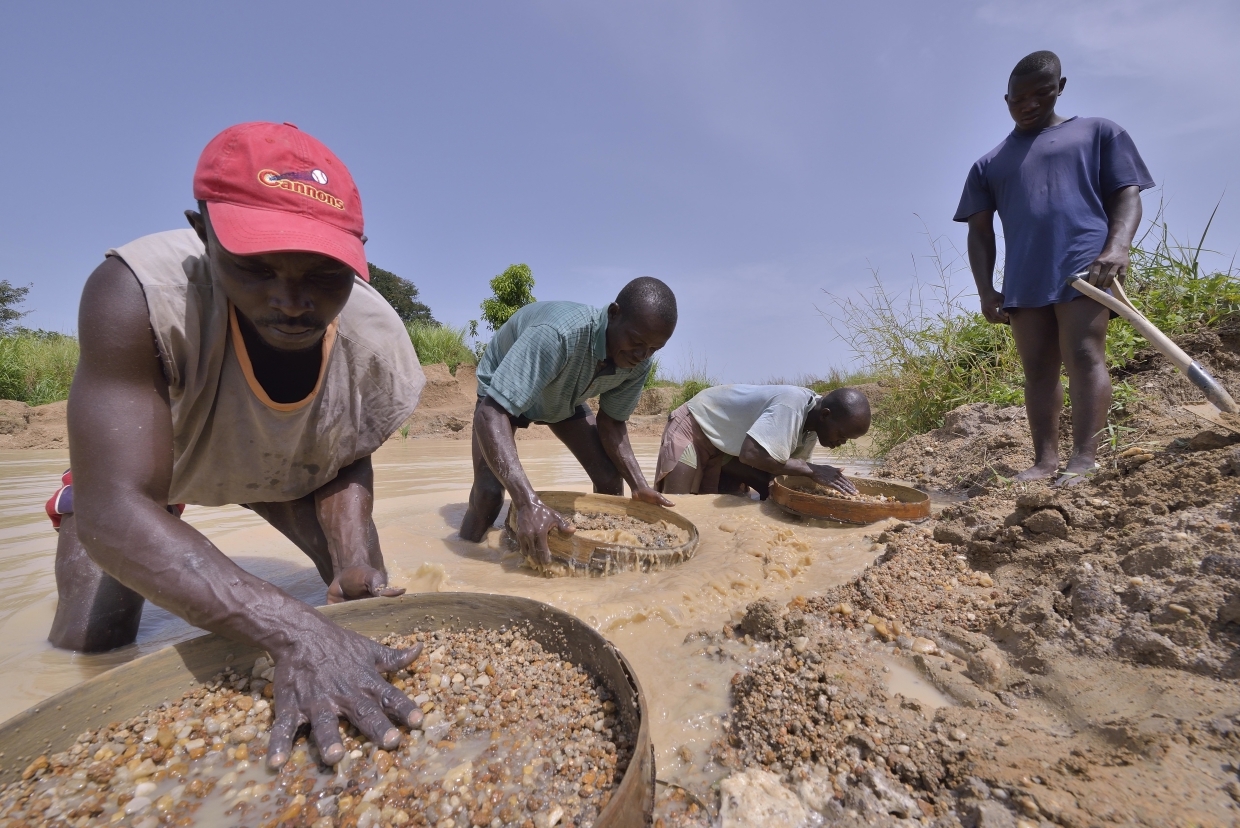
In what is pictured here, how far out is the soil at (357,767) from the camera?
1057 millimetres

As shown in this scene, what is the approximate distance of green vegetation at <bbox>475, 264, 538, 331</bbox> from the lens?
49.8 ft

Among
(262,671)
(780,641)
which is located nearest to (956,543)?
(780,641)

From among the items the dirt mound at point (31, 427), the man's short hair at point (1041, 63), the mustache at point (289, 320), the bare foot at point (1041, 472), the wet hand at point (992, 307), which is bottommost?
the dirt mound at point (31, 427)

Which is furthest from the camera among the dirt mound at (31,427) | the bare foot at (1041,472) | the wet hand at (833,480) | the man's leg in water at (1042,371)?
the dirt mound at (31,427)

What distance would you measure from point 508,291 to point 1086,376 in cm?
1377

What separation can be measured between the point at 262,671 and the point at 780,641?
4.35 feet

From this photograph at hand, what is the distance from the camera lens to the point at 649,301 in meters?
2.75

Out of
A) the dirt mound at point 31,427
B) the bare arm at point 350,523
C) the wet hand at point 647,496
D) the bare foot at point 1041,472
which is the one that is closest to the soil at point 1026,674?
the bare foot at point 1041,472

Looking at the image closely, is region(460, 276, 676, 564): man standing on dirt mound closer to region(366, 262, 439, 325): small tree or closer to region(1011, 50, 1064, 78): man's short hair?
region(1011, 50, 1064, 78): man's short hair

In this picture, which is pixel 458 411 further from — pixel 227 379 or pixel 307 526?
pixel 227 379

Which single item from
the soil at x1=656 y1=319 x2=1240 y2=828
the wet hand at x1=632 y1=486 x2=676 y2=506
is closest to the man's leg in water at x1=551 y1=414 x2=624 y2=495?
the wet hand at x1=632 y1=486 x2=676 y2=506

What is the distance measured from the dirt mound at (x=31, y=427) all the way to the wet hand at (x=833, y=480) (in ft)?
30.4

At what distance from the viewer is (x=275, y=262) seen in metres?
1.33

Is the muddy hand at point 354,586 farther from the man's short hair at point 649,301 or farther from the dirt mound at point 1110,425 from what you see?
the dirt mound at point 1110,425
